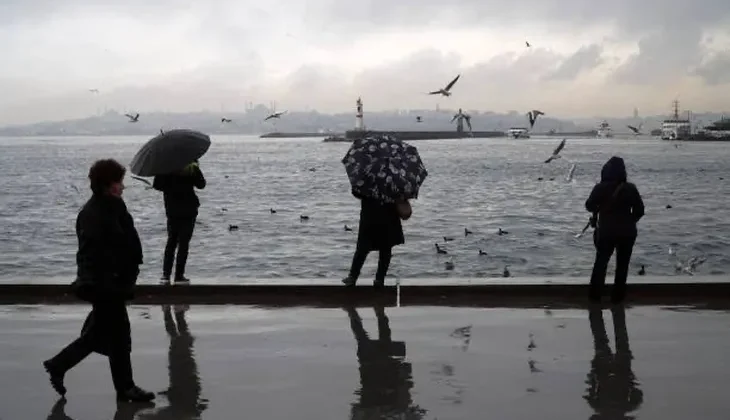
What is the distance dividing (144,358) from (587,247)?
2313 centimetres

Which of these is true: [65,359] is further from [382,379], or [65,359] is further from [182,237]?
[182,237]

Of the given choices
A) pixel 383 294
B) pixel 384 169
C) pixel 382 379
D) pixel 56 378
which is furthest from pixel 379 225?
pixel 56 378

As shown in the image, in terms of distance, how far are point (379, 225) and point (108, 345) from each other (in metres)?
3.92

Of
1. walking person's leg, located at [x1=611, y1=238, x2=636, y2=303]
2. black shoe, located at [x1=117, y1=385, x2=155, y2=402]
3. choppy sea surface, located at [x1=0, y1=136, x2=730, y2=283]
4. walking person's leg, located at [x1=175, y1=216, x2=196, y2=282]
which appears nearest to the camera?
black shoe, located at [x1=117, y1=385, x2=155, y2=402]

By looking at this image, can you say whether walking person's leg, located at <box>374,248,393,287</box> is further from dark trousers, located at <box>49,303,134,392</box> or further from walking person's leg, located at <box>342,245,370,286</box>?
dark trousers, located at <box>49,303,134,392</box>

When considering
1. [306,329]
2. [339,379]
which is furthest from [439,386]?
[306,329]

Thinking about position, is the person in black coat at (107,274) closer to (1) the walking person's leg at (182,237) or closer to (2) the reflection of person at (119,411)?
(2) the reflection of person at (119,411)

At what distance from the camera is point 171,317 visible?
8.43 m

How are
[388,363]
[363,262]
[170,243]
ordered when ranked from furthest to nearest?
[170,243]
[363,262]
[388,363]

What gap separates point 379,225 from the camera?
9.34m

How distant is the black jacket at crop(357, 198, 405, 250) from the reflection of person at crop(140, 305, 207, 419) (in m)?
2.04

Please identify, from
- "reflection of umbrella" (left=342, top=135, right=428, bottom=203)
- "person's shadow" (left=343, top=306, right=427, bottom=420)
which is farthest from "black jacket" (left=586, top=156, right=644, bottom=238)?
"person's shadow" (left=343, top=306, right=427, bottom=420)

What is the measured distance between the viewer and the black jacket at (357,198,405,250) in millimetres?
9320

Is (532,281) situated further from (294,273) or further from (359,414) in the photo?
(294,273)
